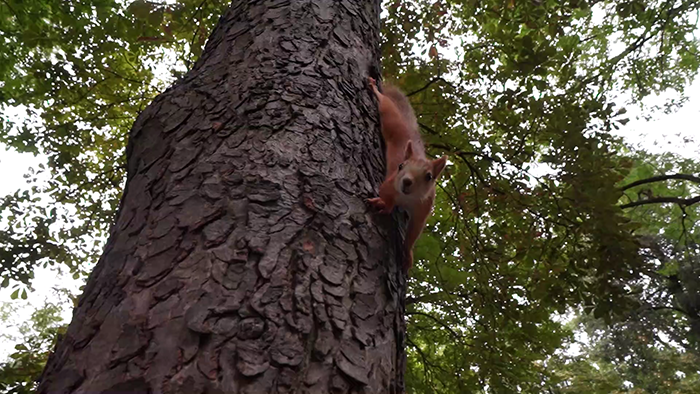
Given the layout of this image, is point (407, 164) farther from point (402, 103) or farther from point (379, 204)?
point (379, 204)

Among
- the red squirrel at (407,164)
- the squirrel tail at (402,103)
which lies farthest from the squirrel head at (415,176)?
the squirrel tail at (402,103)

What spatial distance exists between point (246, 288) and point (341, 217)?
19.1 inches

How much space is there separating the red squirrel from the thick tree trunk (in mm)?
468

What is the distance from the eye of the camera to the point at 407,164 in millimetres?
3117

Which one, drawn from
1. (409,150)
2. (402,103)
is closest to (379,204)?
(409,150)

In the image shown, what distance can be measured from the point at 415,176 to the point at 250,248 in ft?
6.39

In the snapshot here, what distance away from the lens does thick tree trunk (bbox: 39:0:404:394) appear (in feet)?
3.48

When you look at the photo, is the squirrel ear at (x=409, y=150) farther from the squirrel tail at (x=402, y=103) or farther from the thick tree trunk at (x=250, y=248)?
the thick tree trunk at (x=250, y=248)

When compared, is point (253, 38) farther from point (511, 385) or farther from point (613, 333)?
point (613, 333)

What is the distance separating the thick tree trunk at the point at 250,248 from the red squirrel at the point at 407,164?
0.47 m

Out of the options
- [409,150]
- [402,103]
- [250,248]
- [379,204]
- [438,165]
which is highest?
[402,103]

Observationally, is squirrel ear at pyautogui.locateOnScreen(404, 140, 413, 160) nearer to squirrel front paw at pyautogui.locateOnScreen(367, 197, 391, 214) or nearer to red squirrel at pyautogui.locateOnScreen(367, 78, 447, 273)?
red squirrel at pyautogui.locateOnScreen(367, 78, 447, 273)

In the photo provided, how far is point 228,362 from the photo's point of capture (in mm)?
1030

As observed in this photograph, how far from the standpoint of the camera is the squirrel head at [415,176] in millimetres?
2777
